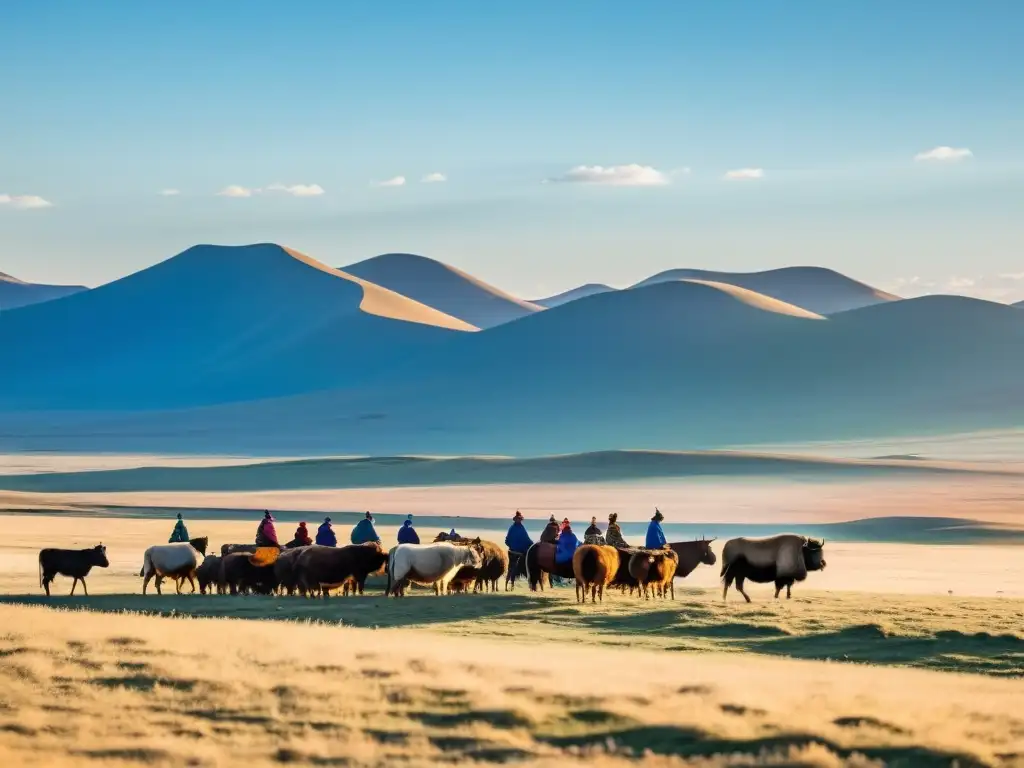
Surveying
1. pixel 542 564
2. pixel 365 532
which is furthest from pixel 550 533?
pixel 365 532

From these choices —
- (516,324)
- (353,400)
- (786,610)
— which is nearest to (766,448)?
(353,400)

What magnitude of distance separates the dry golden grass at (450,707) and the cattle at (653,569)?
801cm

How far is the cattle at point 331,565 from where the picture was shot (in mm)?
27375

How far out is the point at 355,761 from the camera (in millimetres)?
12070

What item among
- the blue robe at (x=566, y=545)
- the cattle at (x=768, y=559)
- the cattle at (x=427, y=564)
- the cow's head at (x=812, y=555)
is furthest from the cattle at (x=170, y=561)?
the cow's head at (x=812, y=555)

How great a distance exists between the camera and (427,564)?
26812 millimetres

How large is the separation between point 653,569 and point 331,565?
17.7 ft

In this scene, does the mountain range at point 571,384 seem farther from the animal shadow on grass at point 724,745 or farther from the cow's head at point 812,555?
the animal shadow on grass at point 724,745

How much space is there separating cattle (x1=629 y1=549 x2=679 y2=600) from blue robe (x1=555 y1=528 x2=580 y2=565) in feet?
3.19

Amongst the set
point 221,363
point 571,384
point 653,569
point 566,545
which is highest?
point 221,363

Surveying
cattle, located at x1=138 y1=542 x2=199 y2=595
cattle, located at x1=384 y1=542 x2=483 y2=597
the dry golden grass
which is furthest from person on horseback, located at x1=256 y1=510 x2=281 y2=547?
the dry golden grass

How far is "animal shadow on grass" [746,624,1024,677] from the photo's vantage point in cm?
1989

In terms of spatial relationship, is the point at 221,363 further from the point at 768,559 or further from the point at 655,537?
the point at 768,559

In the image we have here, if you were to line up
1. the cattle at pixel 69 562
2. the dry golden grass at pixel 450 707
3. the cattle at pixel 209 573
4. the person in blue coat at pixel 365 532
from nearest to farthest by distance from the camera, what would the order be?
the dry golden grass at pixel 450 707, the cattle at pixel 69 562, the cattle at pixel 209 573, the person in blue coat at pixel 365 532
